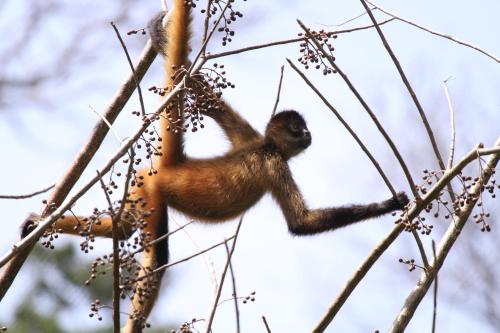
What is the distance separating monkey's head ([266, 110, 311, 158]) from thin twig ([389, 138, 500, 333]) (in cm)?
353

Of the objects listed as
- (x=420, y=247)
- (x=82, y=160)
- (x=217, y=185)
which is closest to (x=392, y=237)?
(x=420, y=247)

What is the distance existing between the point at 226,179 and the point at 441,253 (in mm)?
3074

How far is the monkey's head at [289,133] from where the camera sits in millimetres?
7625

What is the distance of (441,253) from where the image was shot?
4.02 metres

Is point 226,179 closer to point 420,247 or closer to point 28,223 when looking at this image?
point 28,223

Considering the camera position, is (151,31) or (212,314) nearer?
(212,314)

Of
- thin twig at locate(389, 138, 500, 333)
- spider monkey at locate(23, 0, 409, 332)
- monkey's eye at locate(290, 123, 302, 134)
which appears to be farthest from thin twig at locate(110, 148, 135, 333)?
monkey's eye at locate(290, 123, 302, 134)

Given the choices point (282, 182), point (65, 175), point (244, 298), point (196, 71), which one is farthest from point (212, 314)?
point (282, 182)

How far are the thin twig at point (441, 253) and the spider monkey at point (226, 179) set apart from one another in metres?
1.71

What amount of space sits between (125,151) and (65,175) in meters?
1.47

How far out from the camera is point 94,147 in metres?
5.02

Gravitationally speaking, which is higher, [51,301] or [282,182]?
[51,301]

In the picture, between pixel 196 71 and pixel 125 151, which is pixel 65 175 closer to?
pixel 196 71

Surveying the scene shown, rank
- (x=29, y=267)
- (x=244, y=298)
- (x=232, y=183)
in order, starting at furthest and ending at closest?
(x=29, y=267) < (x=232, y=183) < (x=244, y=298)
